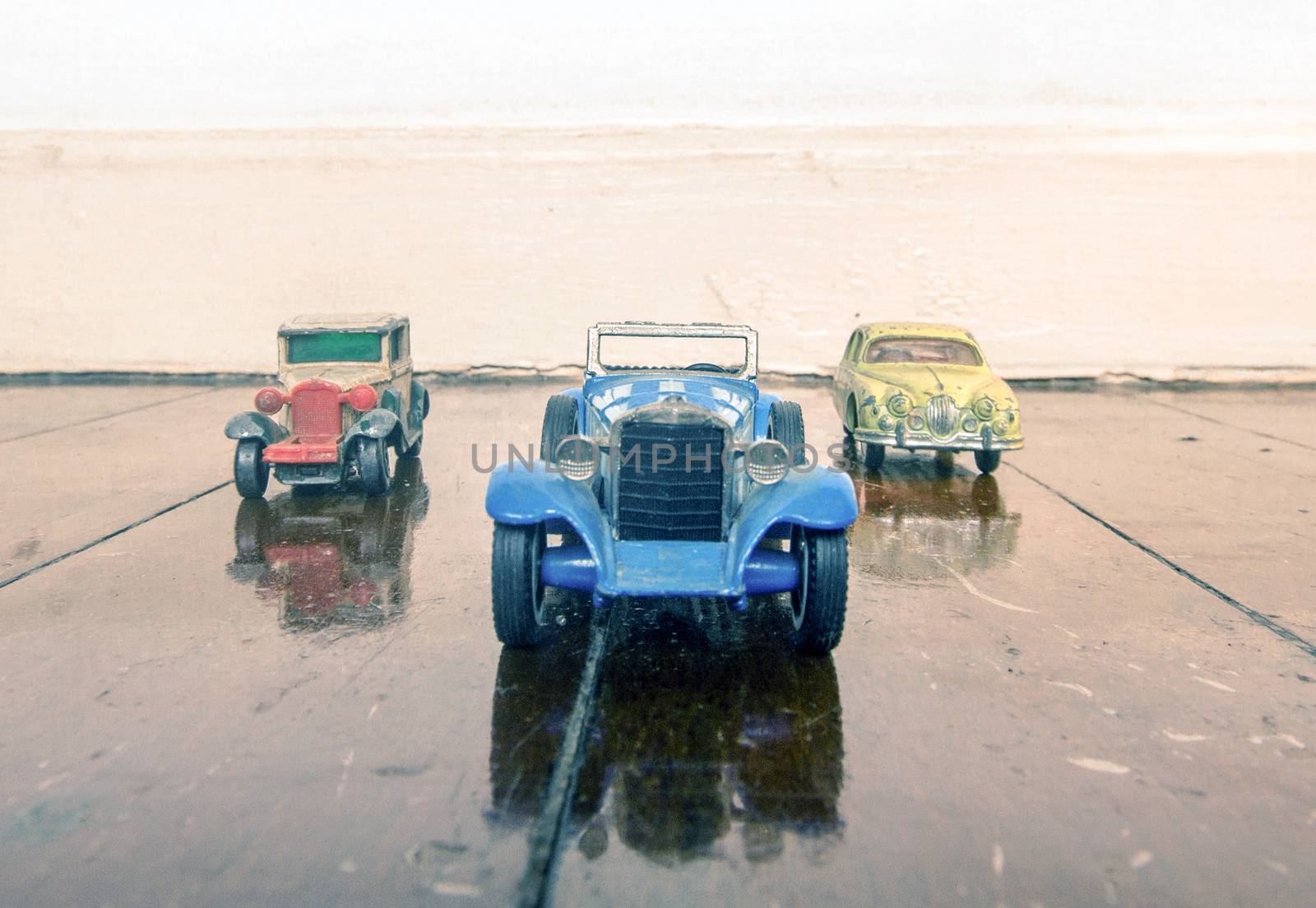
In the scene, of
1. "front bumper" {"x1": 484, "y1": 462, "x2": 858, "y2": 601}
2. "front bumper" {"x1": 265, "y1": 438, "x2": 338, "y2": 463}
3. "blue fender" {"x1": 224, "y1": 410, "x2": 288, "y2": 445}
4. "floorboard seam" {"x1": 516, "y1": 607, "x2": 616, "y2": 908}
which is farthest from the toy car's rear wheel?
"blue fender" {"x1": 224, "y1": 410, "x2": 288, "y2": 445}

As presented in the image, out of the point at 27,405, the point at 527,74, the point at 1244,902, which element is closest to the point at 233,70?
the point at 527,74

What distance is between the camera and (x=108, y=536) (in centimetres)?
605

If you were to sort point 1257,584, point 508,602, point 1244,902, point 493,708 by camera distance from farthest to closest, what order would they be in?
1. point 1257,584
2. point 508,602
3. point 493,708
4. point 1244,902

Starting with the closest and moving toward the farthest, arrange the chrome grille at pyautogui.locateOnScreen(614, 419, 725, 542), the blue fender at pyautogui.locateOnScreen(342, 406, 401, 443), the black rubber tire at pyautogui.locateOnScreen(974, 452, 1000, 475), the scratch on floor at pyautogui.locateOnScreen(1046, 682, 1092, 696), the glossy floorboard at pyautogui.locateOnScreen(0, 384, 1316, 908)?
the glossy floorboard at pyautogui.locateOnScreen(0, 384, 1316, 908) < the scratch on floor at pyautogui.locateOnScreen(1046, 682, 1092, 696) < the chrome grille at pyautogui.locateOnScreen(614, 419, 725, 542) < the blue fender at pyautogui.locateOnScreen(342, 406, 401, 443) < the black rubber tire at pyautogui.locateOnScreen(974, 452, 1000, 475)

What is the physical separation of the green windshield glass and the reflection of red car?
1190 millimetres

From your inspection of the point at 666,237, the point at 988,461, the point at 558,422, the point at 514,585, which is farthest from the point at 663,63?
the point at 514,585

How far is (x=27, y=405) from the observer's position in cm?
1240

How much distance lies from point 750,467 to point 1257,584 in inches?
120

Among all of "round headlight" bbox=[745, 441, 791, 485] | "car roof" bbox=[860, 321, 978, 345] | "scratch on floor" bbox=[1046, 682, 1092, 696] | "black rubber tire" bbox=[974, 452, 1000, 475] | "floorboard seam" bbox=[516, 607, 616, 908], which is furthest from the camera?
"car roof" bbox=[860, 321, 978, 345]

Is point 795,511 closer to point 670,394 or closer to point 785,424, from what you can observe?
point 670,394

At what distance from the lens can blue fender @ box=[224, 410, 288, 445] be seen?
6906 mm

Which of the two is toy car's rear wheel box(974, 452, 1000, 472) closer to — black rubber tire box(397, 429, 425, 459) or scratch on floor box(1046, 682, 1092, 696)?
scratch on floor box(1046, 682, 1092, 696)

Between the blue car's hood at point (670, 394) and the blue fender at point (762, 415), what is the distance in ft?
0.76

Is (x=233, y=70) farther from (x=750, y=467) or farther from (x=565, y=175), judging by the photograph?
(x=750, y=467)
